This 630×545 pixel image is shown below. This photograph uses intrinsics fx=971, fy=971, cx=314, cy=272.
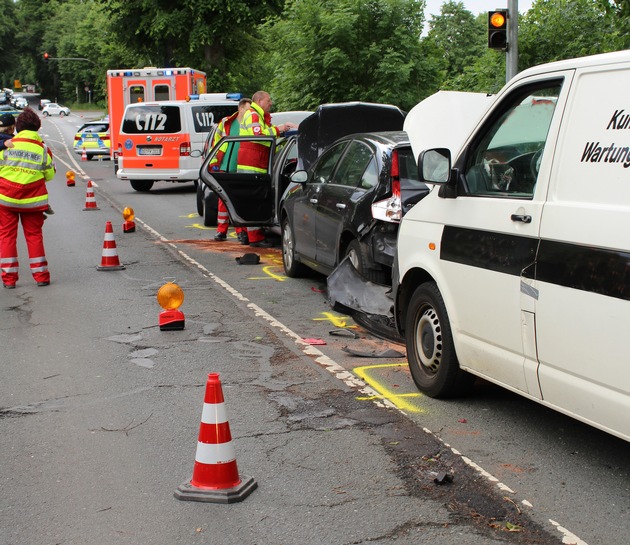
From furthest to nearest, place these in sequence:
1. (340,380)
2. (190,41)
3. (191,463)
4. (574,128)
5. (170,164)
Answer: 1. (190,41)
2. (170,164)
3. (340,380)
4. (191,463)
5. (574,128)

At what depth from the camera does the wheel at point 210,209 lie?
1705 cm

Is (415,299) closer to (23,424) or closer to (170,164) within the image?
(23,424)

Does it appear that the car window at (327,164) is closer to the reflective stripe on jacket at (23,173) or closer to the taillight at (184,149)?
the reflective stripe on jacket at (23,173)

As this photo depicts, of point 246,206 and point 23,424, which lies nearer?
point 23,424

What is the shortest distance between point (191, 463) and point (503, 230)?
2.08 m

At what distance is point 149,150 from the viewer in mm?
23594

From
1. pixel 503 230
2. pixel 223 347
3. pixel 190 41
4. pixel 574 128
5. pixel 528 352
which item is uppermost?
pixel 190 41

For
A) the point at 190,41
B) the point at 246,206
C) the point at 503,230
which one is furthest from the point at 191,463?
the point at 190,41

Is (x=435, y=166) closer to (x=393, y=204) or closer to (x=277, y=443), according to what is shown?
(x=277, y=443)

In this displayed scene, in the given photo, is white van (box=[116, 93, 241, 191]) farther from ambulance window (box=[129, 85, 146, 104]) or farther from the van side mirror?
the van side mirror

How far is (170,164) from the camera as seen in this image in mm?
23562

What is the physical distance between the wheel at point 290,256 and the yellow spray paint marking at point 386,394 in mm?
4151

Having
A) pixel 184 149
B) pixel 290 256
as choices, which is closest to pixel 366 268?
pixel 290 256

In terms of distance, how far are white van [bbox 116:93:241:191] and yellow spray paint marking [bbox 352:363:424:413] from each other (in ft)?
54.0
